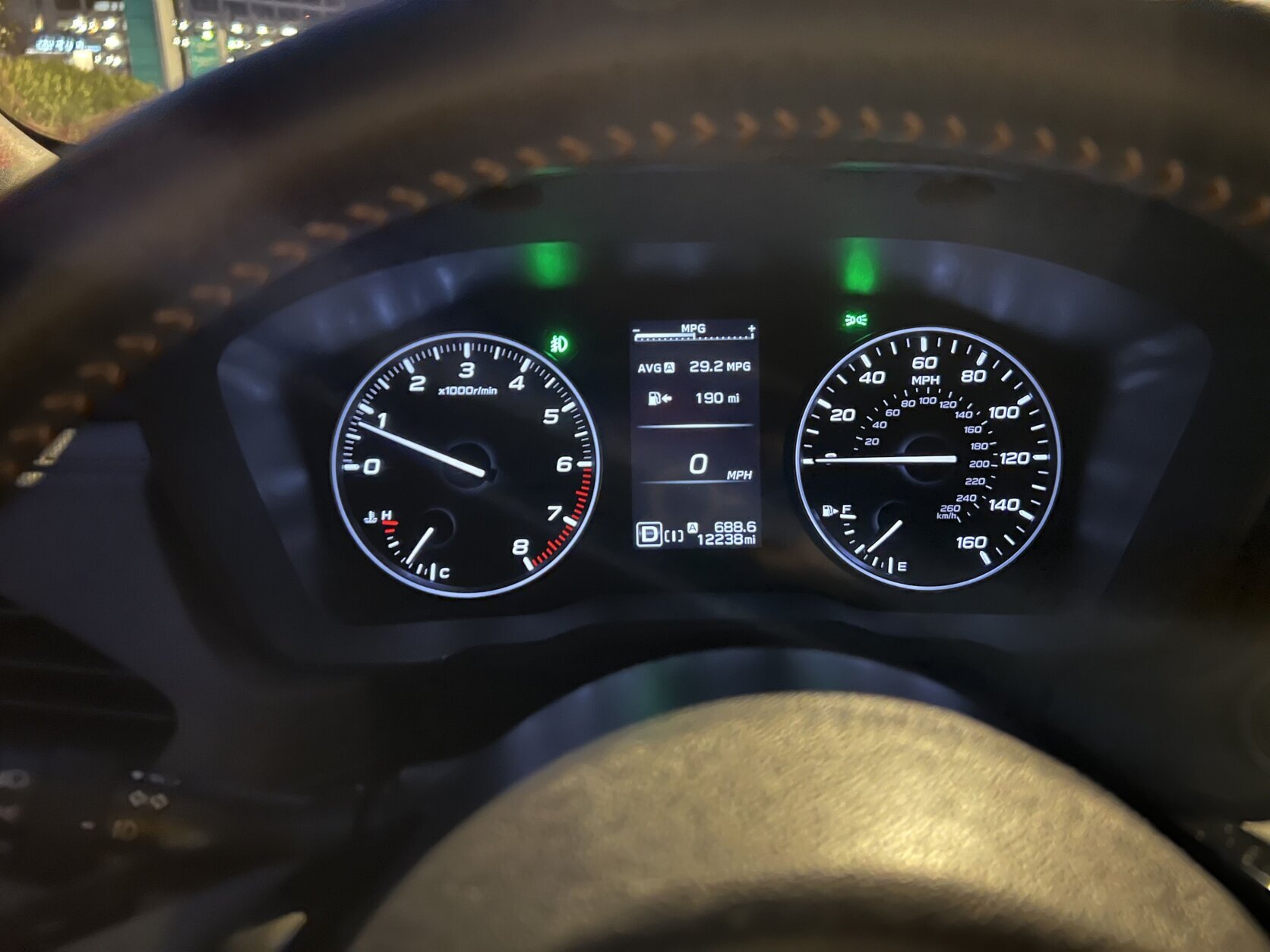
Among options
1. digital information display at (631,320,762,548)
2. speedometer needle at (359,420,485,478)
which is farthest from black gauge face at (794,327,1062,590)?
speedometer needle at (359,420,485,478)

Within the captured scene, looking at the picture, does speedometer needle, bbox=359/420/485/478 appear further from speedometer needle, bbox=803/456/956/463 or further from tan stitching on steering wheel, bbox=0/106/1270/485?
tan stitching on steering wheel, bbox=0/106/1270/485

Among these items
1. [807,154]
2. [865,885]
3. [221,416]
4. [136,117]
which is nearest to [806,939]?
[865,885]

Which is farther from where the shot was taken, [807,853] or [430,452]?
[430,452]

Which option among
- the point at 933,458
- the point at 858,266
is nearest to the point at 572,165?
the point at 858,266

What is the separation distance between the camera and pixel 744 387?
183 centimetres

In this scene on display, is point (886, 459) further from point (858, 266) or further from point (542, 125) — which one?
point (542, 125)

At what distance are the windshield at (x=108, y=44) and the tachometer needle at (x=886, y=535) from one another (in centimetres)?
117

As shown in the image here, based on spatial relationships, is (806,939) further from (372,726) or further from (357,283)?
(357,283)

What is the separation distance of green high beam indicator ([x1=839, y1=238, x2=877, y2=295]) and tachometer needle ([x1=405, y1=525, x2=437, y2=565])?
30.6 inches

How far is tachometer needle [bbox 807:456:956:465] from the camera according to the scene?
5.83 feet

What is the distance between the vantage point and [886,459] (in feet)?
5.88

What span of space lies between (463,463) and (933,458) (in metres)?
0.76

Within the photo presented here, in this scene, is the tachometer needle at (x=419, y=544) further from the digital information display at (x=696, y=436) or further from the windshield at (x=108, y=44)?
the windshield at (x=108, y=44)

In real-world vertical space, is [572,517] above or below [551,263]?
below
